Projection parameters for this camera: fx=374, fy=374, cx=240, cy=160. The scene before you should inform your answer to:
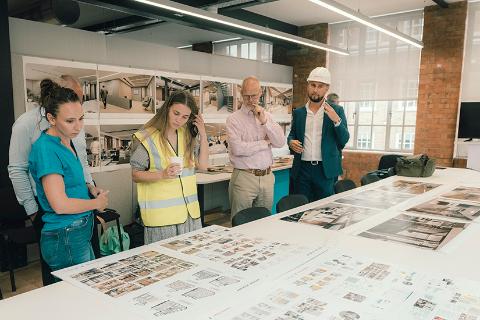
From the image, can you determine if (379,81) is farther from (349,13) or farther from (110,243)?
(110,243)

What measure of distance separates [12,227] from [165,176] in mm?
2438

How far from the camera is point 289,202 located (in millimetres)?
2789

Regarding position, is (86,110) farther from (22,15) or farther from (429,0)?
(429,0)

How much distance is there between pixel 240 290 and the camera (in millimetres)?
1372

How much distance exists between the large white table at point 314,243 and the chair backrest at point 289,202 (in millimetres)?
96

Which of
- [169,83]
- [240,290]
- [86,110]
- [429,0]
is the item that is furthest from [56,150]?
[429,0]

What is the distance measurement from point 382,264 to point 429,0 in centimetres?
607

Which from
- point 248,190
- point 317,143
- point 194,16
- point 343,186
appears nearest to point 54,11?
point 194,16

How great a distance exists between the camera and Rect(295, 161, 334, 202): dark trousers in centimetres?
346

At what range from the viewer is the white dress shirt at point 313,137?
3.46 metres

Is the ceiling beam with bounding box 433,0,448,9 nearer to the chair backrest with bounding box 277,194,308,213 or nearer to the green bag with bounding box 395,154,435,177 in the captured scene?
the green bag with bounding box 395,154,435,177

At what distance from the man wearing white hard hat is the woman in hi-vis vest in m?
1.42

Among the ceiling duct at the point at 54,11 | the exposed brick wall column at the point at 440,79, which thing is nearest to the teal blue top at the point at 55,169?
the ceiling duct at the point at 54,11

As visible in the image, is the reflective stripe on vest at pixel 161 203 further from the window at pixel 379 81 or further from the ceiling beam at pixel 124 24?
the window at pixel 379 81
